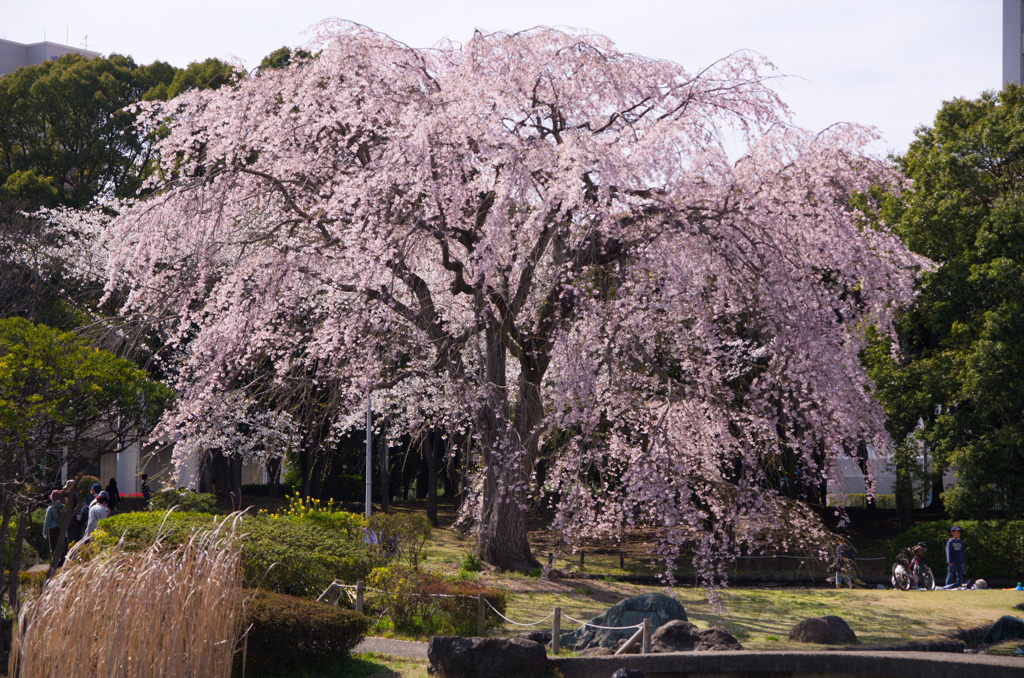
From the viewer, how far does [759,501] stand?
1160 cm

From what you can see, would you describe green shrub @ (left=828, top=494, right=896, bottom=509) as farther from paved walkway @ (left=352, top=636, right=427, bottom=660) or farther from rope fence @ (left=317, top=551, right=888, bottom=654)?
paved walkway @ (left=352, top=636, right=427, bottom=660)

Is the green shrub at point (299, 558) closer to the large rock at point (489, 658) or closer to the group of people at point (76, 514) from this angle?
the large rock at point (489, 658)

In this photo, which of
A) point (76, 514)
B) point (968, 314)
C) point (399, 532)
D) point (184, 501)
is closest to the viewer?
point (399, 532)

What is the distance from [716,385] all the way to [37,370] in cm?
853

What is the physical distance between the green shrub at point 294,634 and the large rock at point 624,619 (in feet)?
8.05

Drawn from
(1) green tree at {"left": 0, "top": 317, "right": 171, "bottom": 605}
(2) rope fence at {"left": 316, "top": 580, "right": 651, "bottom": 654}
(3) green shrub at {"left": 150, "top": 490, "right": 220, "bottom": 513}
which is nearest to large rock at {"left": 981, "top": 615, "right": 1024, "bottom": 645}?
(2) rope fence at {"left": 316, "top": 580, "right": 651, "bottom": 654}

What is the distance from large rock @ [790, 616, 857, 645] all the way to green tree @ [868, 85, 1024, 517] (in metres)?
13.1

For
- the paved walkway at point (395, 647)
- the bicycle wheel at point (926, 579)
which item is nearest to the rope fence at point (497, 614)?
the paved walkway at point (395, 647)

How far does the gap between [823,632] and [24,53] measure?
59989 millimetres

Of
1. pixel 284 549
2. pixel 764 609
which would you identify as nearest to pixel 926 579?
pixel 764 609

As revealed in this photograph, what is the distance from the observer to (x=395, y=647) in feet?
34.0

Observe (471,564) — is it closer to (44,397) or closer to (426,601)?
(426,601)

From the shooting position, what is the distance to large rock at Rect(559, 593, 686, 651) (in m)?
10.2

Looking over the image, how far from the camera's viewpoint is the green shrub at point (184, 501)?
722 inches
